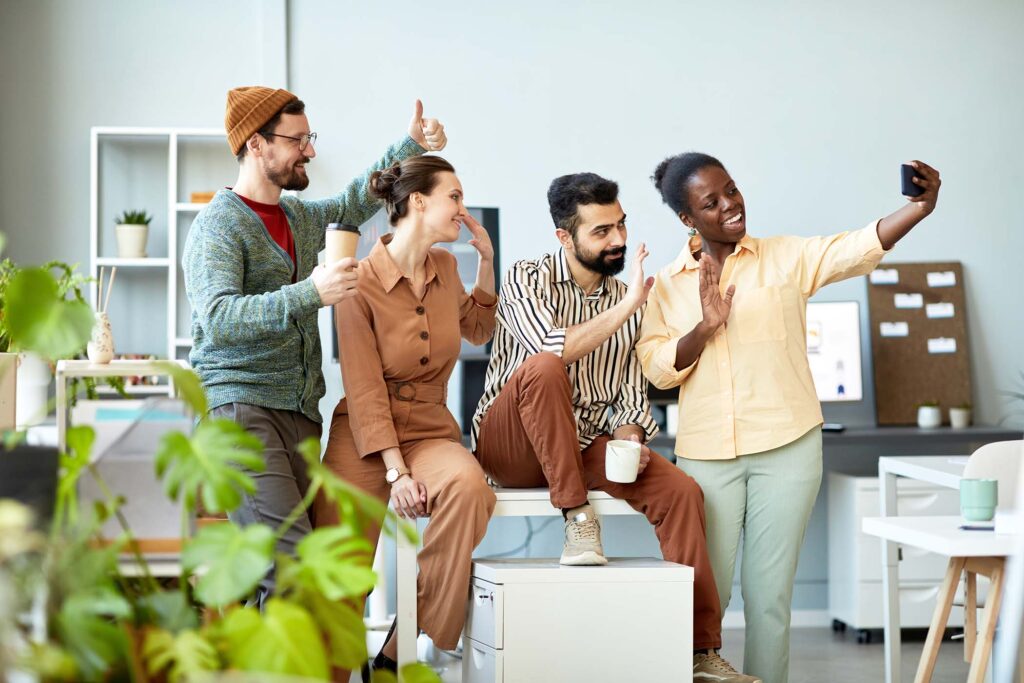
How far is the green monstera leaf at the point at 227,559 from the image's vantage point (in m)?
1.24

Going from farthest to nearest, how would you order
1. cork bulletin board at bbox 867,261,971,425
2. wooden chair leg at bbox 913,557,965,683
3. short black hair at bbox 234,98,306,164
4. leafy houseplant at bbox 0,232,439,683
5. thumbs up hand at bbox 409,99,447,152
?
cork bulletin board at bbox 867,261,971,425 → thumbs up hand at bbox 409,99,447,152 → short black hair at bbox 234,98,306,164 → wooden chair leg at bbox 913,557,965,683 → leafy houseplant at bbox 0,232,439,683

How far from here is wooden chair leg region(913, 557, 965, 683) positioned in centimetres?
256

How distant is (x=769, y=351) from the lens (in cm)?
287

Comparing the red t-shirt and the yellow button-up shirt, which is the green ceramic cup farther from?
the red t-shirt

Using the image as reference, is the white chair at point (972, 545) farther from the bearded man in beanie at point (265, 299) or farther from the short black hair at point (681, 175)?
the bearded man in beanie at point (265, 299)

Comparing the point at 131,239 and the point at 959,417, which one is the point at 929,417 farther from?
the point at 131,239

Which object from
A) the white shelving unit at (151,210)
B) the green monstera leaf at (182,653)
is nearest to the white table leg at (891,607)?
the green monstera leaf at (182,653)

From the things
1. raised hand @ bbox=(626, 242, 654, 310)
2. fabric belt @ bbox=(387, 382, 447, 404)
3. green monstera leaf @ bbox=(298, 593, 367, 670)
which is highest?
raised hand @ bbox=(626, 242, 654, 310)

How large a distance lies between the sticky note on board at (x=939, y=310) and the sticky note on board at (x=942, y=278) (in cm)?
9

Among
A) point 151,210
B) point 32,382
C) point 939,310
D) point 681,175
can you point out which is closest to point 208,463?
point 32,382

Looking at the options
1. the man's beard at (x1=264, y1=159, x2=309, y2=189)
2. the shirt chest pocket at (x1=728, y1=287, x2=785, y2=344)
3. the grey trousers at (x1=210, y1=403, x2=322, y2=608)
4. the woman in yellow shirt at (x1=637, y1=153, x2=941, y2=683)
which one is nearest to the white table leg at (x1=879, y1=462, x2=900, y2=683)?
the woman in yellow shirt at (x1=637, y1=153, x2=941, y2=683)

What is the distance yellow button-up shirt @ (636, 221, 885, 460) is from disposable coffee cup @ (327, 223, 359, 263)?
0.88 meters

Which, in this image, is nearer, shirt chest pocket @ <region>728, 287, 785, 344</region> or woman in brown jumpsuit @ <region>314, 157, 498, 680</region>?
woman in brown jumpsuit @ <region>314, 157, 498, 680</region>

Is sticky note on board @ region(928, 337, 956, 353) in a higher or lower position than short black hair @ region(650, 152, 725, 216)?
lower
